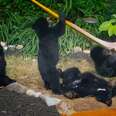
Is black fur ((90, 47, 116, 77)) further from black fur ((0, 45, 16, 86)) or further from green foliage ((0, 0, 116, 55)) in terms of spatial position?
black fur ((0, 45, 16, 86))

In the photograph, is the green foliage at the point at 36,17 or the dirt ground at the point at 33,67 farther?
the green foliage at the point at 36,17

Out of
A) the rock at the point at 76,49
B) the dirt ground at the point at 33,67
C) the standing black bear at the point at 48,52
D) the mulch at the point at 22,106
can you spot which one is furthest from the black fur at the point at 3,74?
the rock at the point at 76,49

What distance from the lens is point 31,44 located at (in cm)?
591

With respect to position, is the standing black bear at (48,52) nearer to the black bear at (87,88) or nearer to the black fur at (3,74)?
the black bear at (87,88)

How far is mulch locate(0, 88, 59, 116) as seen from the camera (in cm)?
489

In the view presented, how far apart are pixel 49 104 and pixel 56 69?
52 cm

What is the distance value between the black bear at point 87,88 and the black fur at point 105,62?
7.9 inches

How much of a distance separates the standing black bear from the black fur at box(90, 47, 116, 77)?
601mm

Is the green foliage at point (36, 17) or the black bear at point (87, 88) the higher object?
the green foliage at point (36, 17)

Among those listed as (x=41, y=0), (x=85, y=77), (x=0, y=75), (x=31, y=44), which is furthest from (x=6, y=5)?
(x=85, y=77)

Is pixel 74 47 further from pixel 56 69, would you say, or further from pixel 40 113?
pixel 40 113

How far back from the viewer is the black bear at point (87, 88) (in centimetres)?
525

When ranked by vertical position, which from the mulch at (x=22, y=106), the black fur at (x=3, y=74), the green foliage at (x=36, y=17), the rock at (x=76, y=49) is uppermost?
the green foliage at (x=36, y=17)

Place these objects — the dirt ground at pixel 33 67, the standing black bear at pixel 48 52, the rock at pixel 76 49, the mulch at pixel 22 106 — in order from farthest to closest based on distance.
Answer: the rock at pixel 76 49 < the dirt ground at pixel 33 67 < the standing black bear at pixel 48 52 < the mulch at pixel 22 106
